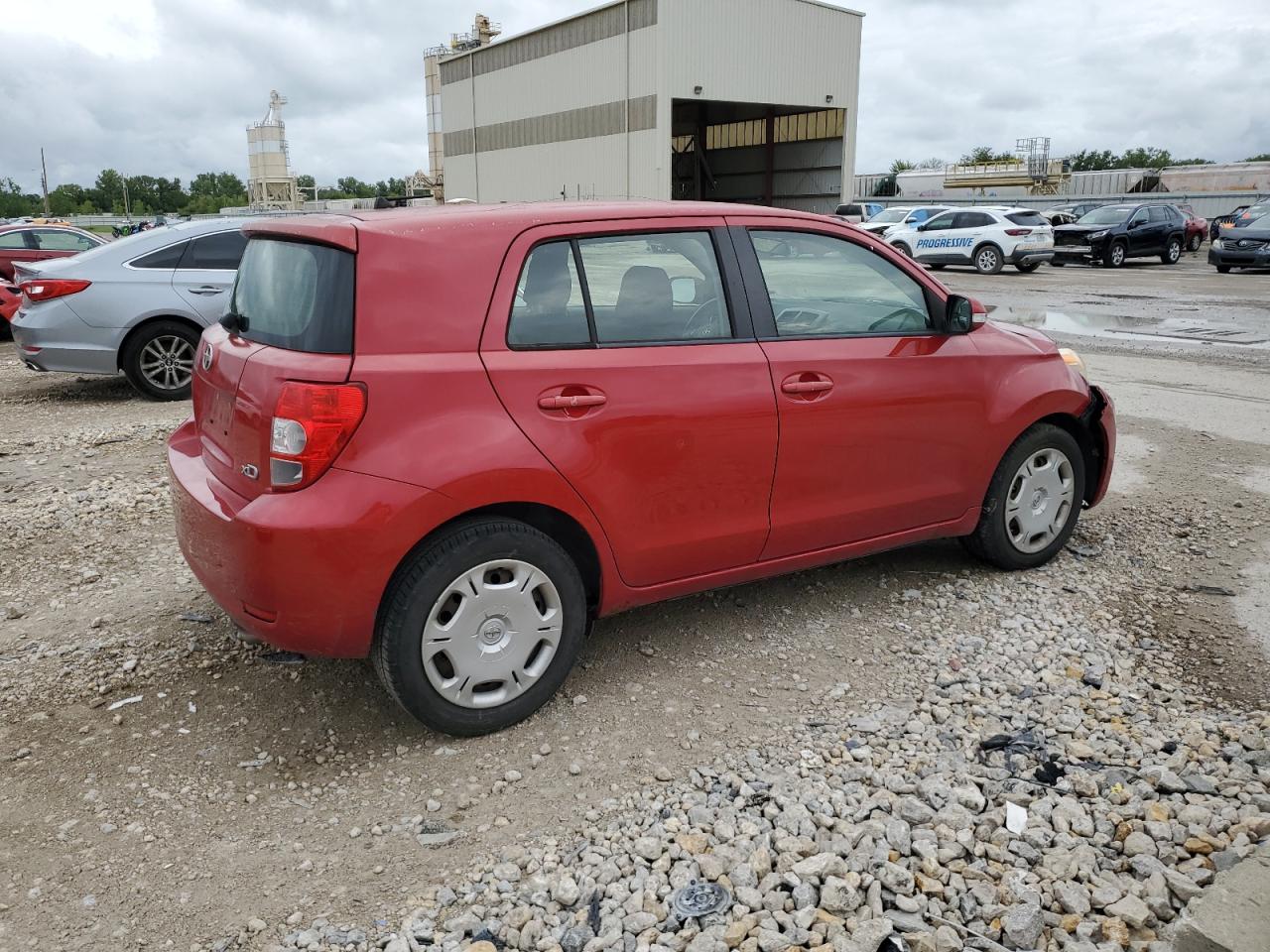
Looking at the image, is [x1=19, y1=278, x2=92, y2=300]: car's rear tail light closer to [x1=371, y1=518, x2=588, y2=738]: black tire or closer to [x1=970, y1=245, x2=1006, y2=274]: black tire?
[x1=371, y1=518, x2=588, y2=738]: black tire

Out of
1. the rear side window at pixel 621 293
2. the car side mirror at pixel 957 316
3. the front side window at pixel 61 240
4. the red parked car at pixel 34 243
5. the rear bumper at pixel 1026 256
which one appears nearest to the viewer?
the rear side window at pixel 621 293

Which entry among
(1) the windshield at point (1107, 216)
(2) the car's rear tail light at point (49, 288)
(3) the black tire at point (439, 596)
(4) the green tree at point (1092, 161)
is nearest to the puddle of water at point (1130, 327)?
(2) the car's rear tail light at point (49, 288)

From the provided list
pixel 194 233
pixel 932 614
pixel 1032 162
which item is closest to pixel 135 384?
pixel 194 233

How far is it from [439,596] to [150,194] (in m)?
127

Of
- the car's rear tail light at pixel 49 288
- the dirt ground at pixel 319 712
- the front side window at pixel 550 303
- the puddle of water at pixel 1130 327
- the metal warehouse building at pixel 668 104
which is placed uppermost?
the metal warehouse building at pixel 668 104

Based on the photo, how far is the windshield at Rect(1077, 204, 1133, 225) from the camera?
2816cm

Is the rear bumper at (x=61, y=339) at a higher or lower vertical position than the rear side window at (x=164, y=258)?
lower

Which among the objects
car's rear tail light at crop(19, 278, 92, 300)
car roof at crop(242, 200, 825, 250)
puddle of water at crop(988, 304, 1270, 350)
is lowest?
puddle of water at crop(988, 304, 1270, 350)

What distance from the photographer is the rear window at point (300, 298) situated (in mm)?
3207

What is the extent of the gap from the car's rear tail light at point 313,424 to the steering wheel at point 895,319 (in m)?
2.22

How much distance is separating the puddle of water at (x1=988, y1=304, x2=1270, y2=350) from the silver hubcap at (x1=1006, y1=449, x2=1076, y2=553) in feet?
29.1

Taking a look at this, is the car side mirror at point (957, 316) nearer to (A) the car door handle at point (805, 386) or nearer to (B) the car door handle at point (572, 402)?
(A) the car door handle at point (805, 386)

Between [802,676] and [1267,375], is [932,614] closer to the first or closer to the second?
[802,676]

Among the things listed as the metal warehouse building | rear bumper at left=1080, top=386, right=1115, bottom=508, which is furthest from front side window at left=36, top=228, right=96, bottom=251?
the metal warehouse building
